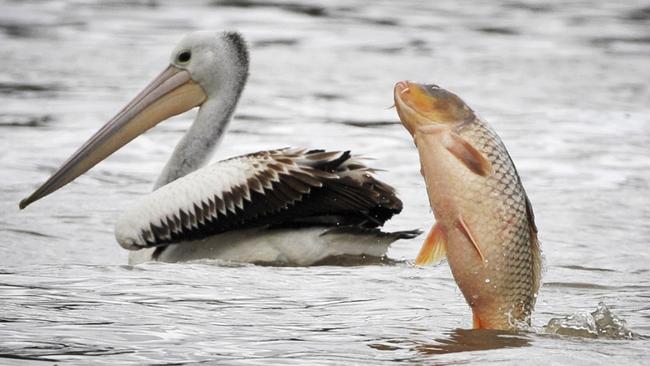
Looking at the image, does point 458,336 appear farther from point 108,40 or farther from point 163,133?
point 108,40

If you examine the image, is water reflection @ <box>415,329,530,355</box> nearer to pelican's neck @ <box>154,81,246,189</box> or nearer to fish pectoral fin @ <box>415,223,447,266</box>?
fish pectoral fin @ <box>415,223,447,266</box>

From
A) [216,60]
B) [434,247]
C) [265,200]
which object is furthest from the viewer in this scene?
[216,60]

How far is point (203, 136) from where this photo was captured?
7.17m

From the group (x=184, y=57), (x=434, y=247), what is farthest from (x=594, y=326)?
(x=184, y=57)

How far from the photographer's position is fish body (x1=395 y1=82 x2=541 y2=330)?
13.0ft

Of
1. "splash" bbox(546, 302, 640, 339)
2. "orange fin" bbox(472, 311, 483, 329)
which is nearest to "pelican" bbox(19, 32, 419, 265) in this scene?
"splash" bbox(546, 302, 640, 339)

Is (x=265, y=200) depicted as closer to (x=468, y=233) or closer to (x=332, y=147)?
(x=468, y=233)

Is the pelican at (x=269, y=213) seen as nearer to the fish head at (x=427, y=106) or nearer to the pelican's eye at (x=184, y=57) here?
the pelican's eye at (x=184, y=57)

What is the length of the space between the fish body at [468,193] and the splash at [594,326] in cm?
64

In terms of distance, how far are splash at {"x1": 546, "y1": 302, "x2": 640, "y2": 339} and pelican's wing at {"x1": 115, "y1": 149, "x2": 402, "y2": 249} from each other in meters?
1.54

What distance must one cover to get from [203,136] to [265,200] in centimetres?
118

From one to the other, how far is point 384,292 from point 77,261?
1707 mm

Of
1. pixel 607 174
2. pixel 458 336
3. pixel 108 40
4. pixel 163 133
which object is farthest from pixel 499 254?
pixel 108 40

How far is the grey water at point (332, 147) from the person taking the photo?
14.8ft
